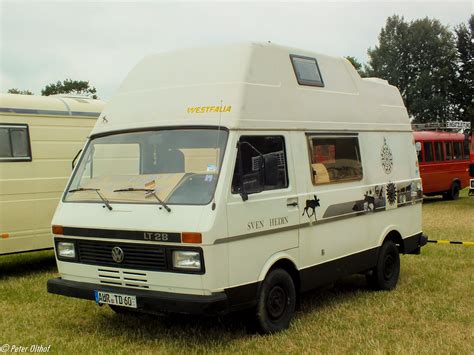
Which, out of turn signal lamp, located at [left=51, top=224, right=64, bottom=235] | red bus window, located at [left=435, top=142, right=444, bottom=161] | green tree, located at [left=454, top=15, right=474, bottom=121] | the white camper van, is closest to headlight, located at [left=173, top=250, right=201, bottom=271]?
the white camper van

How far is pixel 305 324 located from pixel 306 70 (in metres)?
2.91

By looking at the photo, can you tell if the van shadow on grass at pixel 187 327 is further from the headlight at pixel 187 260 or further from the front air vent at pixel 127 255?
the headlight at pixel 187 260

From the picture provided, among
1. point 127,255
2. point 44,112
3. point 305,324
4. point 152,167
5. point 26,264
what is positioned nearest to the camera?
point 127,255

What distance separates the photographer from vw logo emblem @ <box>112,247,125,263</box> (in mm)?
5578

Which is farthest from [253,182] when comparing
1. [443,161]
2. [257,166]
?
A: [443,161]

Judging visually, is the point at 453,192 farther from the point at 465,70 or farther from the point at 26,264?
the point at 465,70

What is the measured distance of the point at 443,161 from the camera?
22266mm

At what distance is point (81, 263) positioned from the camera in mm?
5922

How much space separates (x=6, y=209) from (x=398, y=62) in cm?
4726

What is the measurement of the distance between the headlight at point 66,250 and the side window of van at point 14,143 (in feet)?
11.9

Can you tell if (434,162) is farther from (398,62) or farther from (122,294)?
(398,62)

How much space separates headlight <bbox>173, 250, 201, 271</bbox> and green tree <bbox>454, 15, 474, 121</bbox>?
4057 cm

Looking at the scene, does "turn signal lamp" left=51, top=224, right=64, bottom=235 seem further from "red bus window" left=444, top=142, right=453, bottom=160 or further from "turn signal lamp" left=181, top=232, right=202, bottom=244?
"red bus window" left=444, top=142, right=453, bottom=160

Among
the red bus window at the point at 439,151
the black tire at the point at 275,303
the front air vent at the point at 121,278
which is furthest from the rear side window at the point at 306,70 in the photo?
the red bus window at the point at 439,151
